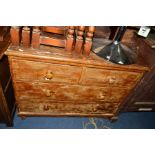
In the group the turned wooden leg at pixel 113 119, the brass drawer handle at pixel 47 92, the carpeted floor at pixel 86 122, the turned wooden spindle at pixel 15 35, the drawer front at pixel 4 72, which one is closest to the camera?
the turned wooden spindle at pixel 15 35

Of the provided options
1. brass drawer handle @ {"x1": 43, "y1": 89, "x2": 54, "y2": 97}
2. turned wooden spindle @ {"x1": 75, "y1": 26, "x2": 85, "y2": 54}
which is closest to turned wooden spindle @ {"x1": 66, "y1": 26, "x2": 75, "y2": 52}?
turned wooden spindle @ {"x1": 75, "y1": 26, "x2": 85, "y2": 54}

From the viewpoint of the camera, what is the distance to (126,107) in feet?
6.17

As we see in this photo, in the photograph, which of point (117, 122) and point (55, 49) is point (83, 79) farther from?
point (117, 122)

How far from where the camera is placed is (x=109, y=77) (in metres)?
1.43

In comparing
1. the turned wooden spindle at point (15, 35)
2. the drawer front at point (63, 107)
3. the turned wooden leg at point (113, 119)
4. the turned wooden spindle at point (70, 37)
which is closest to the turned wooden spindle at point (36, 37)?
the turned wooden spindle at point (15, 35)

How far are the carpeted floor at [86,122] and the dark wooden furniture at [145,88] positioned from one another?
0.26 m

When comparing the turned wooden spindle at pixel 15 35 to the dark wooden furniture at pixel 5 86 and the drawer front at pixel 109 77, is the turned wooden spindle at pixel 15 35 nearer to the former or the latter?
the dark wooden furniture at pixel 5 86

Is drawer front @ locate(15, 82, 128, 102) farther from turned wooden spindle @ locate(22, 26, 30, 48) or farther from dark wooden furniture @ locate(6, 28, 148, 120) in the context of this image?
turned wooden spindle @ locate(22, 26, 30, 48)

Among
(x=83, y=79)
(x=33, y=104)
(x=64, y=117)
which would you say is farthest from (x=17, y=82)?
(x=64, y=117)

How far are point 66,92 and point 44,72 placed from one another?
0.32 meters

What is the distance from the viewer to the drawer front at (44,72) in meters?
1.26

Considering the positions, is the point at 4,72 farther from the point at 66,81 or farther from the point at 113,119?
the point at 113,119

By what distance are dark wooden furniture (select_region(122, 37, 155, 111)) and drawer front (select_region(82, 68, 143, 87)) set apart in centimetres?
13

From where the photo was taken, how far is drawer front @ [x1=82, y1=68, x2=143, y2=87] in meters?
1.38
